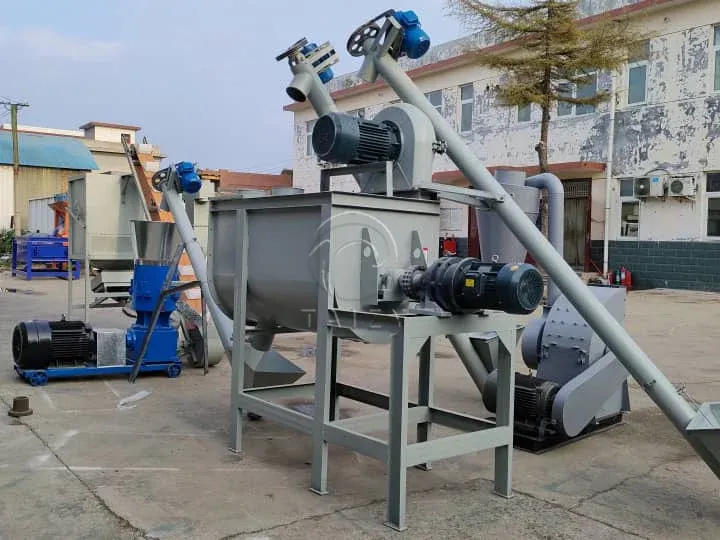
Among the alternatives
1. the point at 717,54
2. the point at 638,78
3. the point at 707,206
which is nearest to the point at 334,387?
the point at 707,206

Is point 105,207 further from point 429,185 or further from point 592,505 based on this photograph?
point 592,505

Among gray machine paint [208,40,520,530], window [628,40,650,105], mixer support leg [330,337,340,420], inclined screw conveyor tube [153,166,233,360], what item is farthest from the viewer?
window [628,40,650,105]

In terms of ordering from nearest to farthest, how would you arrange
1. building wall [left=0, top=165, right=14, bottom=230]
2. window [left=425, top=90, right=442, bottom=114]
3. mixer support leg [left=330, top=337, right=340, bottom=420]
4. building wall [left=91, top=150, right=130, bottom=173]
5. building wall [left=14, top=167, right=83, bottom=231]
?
mixer support leg [left=330, top=337, right=340, bottom=420], window [left=425, top=90, right=442, bottom=114], building wall [left=14, top=167, right=83, bottom=231], building wall [left=0, top=165, right=14, bottom=230], building wall [left=91, top=150, right=130, bottom=173]

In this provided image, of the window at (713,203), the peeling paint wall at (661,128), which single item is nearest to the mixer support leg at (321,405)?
the peeling paint wall at (661,128)

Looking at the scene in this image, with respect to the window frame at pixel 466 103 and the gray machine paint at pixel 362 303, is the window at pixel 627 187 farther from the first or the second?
the gray machine paint at pixel 362 303

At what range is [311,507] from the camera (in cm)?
342

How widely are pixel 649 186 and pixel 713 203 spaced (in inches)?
51.9

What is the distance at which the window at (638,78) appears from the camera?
1546 centimetres

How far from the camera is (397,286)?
3617 millimetres

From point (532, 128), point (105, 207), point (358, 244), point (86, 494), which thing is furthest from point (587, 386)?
point (532, 128)

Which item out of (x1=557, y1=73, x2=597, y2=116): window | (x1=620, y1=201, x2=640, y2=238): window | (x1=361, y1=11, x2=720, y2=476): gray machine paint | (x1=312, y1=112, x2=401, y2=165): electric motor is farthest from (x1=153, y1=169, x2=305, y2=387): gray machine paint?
(x1=620, y1=201, x2=640, y2=238): window

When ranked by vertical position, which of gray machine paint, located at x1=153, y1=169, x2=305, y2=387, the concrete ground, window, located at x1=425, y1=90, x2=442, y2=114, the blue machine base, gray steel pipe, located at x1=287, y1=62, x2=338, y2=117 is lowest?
the concrete ground

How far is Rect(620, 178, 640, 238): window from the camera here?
52.5 ft

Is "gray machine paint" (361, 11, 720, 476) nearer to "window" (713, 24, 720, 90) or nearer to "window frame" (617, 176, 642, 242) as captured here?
"window" (713, 24, 720, 90)
